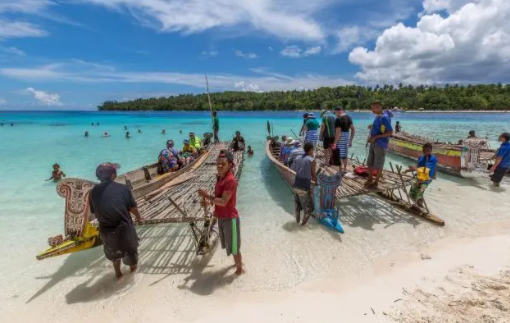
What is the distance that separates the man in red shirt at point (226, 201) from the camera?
3539 mm

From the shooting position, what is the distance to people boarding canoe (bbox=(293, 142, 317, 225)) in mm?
5477

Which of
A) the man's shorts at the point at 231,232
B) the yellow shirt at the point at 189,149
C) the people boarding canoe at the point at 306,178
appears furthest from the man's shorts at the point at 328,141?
the yellow shirt at the point at 189,149

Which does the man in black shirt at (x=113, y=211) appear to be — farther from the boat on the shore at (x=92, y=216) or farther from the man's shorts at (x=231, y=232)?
the man's shorts at (x=231, y=232)

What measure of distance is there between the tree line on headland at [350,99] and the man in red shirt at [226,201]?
7890 cm

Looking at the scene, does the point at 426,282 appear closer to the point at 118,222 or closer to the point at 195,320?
the point at 195,320

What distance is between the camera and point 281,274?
4359 millimetres

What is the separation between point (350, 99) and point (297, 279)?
109 m

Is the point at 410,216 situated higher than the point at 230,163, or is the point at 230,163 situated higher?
the point at 230,163

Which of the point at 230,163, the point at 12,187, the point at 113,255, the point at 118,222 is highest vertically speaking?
the point at 230,163

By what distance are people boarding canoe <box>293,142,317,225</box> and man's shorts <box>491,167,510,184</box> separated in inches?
273

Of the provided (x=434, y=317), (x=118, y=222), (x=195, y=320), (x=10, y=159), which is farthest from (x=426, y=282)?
(x=10, y=159)

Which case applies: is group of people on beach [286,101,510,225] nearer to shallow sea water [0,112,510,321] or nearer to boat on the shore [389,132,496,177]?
shallow sea water [0,112,510,321]

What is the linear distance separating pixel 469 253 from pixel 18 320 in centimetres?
704

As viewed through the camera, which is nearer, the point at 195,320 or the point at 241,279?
the point at 195,320
